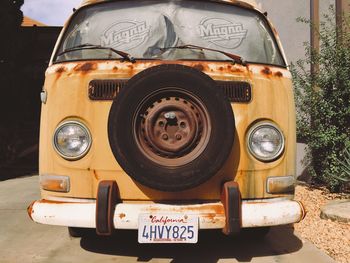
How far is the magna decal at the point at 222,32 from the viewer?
3.57 m

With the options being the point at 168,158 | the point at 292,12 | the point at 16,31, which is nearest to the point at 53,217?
the point at 168,158

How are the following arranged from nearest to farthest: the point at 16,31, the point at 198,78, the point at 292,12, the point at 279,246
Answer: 1. the point at 198,78
2. the point at 279,246
3. the point at 292,12
4. the point at 16,31

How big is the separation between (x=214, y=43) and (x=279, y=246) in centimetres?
193

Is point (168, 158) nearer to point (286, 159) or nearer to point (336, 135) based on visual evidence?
point (286, 159)

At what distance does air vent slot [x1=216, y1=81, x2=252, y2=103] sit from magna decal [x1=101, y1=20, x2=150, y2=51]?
799mm

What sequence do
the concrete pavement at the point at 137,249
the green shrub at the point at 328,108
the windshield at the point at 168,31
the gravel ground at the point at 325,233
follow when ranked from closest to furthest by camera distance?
the windshield at the point at 168,31 < the concrete pavement at the point at 137,249 < the gravel ground at the point at 325,233 < the green shrub at the point at 328,108

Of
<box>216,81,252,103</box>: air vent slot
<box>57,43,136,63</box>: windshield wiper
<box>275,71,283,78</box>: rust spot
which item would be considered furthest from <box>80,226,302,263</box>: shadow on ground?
<box>57,43,136,63</box>: windshield wiper

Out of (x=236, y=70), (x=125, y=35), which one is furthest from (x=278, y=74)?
(x=125, y=35)

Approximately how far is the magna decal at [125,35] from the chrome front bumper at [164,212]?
127cm

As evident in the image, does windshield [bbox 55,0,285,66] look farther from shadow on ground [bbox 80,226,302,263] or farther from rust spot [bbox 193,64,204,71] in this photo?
shadow on ground [bbox 80,226,302,263]

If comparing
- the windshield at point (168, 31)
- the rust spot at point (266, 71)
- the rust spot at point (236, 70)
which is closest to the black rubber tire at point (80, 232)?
the windshield at point (168, 31)

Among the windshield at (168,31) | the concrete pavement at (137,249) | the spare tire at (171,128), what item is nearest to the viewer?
the spare tire at (171,128)

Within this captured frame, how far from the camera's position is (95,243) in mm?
4031

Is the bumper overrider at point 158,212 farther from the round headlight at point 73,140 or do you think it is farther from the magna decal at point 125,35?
the magna decal at point 125,35
